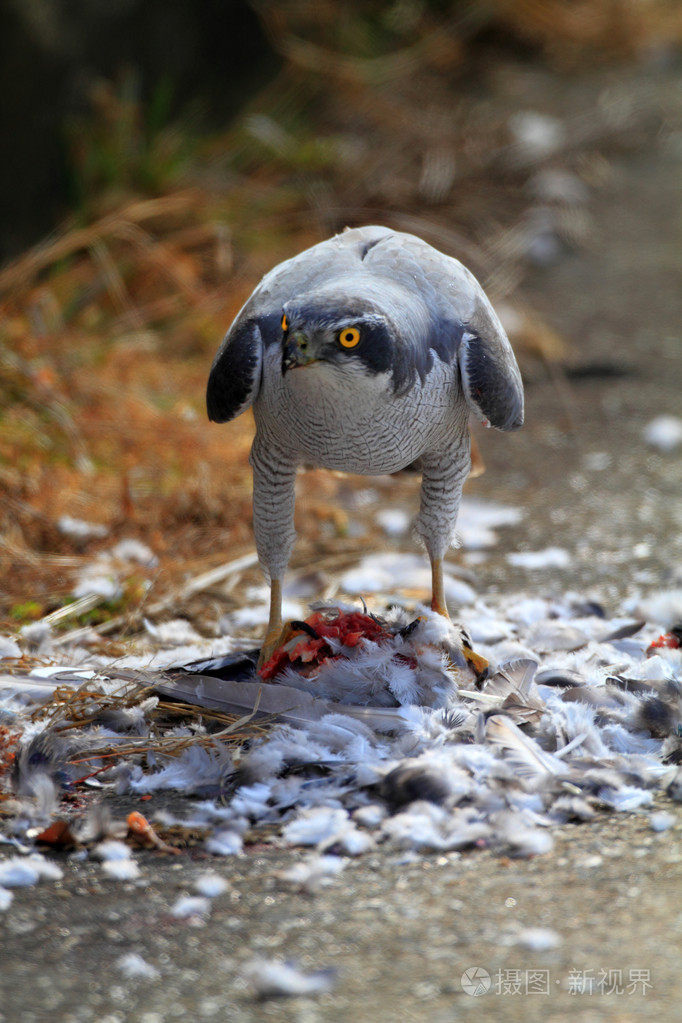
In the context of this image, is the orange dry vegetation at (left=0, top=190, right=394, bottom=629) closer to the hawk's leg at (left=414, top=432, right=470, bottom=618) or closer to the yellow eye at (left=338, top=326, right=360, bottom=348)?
the hawk's leg at (left=414, top=432, right=470, bottom=618)

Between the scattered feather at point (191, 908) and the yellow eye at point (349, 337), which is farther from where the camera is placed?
the yellow eye at point (349, 337)

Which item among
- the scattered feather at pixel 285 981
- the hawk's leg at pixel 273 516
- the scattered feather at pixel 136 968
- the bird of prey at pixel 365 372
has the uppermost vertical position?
the bird of prey at pixel 365 372

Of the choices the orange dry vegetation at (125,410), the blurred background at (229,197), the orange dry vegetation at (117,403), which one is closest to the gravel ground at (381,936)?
the orange dry vegetation at (125,410)

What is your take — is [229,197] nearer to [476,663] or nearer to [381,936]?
[476,663]

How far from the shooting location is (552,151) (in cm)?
840

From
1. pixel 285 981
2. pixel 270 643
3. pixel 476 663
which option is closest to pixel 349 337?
pixel 476 663

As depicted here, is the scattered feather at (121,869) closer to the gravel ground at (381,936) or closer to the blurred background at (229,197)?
the gravel ground at (381,936)

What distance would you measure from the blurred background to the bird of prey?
1065 mm

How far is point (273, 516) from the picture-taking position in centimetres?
313

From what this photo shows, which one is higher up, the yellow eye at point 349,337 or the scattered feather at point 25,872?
the yellow eye at point 349,337

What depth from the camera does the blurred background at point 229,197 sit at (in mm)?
4559

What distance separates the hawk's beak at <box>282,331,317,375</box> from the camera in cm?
232

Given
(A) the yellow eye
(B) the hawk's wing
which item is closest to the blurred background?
(B) the hawk's wing

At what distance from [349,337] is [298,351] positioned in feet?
0.39
